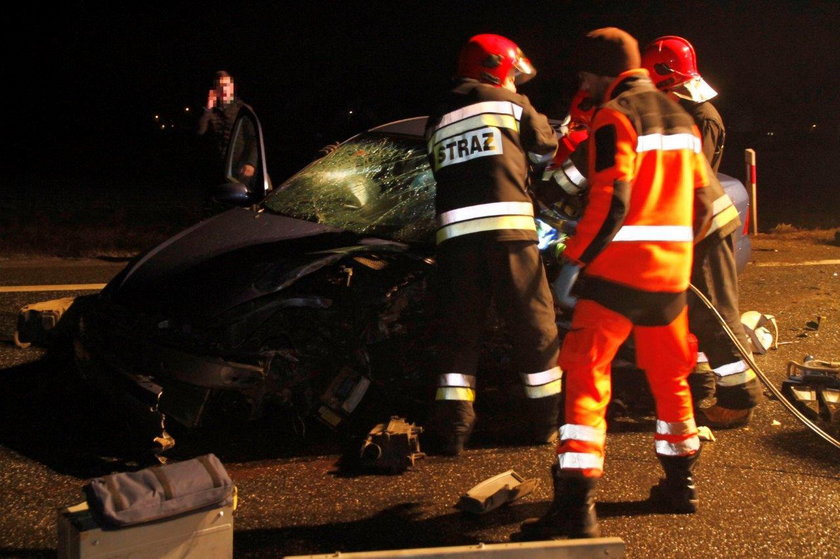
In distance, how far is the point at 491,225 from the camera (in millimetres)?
4109

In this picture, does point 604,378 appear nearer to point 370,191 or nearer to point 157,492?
point 157,492

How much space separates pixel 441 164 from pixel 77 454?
7.22 feet

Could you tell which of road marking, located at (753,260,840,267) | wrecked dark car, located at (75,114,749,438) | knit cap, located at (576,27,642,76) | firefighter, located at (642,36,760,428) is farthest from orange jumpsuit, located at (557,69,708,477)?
road marking, located at (753,260,840,267)

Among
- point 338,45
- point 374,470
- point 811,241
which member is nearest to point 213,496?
point 374,470

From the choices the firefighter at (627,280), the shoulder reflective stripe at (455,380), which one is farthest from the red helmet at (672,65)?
the shoulder reflective stripe at (455,380)

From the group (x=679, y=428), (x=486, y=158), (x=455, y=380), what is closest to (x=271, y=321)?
(x=455, y=380)

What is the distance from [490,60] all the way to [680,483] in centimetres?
209

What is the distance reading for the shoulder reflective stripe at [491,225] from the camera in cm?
411

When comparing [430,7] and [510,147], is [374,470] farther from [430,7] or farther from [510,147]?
[430,7]

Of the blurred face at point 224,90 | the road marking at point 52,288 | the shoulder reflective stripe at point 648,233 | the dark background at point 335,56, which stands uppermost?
the dark background at point 335,56

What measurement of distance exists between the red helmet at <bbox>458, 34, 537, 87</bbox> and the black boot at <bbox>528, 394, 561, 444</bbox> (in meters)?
1.53

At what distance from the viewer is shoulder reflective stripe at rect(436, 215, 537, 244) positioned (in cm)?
411

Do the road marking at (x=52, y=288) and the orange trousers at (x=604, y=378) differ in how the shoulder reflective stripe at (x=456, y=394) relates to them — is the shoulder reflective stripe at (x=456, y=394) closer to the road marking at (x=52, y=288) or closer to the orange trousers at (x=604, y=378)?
the orange trousers at (x=604, y=378)

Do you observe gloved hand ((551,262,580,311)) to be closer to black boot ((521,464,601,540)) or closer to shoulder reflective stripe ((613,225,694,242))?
shoulder reflective stripe ((613,225,694,242))
